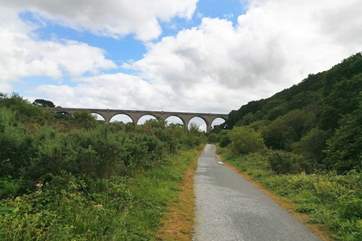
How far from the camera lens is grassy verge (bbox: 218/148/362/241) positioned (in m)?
9.30

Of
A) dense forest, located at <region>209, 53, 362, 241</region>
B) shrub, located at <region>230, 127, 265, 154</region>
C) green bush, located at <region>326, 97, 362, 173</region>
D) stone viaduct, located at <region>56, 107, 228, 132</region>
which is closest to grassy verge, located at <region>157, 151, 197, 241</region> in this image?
dense forest, located at <region>209, 53, 362, 241</region>

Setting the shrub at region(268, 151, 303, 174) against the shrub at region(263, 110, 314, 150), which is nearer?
the shrub at region(268, 151, 303, 174)

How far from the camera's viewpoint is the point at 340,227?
946 cm

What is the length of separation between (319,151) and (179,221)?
3407 cm

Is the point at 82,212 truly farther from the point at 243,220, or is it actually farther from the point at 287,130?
the point at 287,130

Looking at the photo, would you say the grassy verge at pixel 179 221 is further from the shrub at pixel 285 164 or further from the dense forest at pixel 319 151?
the shrub at pixel 285 164

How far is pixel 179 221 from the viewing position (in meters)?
10.0

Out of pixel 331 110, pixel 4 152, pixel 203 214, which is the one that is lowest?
pixel 203 214

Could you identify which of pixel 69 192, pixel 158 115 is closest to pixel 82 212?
pixel 69 192

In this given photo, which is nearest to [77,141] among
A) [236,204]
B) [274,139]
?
[236,204]

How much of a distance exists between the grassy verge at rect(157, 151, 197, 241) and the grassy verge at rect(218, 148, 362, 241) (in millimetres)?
2568

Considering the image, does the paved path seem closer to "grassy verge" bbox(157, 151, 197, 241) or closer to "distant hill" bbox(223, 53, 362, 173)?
"grassy verge" bbox(157, 151, 197, 241)

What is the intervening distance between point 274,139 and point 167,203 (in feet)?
174

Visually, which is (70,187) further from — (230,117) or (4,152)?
(230,117)
